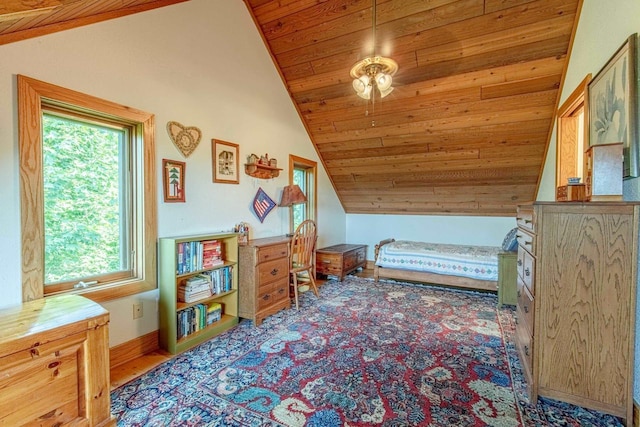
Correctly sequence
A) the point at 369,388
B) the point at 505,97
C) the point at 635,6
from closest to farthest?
the point at 635,6, the point at 369,388, the point at 505,97

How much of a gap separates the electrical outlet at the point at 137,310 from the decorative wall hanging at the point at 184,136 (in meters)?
1.30

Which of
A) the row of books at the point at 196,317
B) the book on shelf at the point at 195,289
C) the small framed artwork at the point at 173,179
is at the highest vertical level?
the small framed artwork at the point at 173,179

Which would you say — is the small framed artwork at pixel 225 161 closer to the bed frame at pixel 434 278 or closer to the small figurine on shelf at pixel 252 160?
the small figurine on shelf at pixel 252 160

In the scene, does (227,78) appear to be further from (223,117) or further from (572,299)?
(572,299)

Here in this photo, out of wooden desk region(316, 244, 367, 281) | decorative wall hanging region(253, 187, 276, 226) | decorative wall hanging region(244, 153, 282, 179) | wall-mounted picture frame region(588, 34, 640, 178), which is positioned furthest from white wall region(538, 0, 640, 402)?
wooden desk region(316, 244, 367, 281)

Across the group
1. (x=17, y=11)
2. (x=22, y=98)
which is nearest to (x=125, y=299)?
(x=22, y=98)

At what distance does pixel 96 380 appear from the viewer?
1.46m

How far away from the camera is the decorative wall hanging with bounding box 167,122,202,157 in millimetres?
2518

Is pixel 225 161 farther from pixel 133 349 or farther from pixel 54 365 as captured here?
pixel 54 365

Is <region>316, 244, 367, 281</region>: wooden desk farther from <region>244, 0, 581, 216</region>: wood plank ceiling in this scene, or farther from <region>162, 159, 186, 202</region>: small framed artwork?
<region>162, 159, 186, 202</region>: small framed artwork

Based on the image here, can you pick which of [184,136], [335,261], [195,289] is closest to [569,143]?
[335,261]

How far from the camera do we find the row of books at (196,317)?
244 centimetres

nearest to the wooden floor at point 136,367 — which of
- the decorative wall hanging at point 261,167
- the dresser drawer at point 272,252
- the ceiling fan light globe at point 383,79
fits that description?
the dresser drawer at point 272,252

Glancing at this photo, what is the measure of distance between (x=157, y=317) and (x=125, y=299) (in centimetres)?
33
